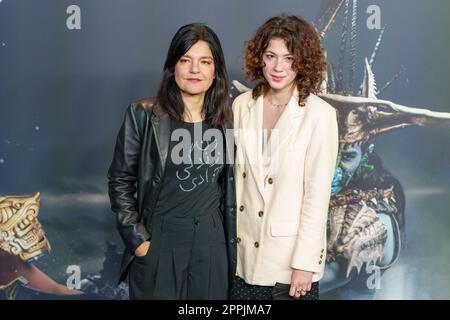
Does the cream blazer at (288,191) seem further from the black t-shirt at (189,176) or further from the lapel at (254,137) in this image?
the black t-shirt at (189,176)

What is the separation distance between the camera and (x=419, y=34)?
3275mm

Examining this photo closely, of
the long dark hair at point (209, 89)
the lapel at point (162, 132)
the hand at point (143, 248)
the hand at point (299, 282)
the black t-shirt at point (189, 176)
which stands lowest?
the hand at point (299, 282)

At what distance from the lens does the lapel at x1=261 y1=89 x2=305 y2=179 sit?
7.50 ft

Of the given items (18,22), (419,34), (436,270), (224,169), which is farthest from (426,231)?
(18,22)

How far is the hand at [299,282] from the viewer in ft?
7.50

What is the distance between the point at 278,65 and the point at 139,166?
0.67 m

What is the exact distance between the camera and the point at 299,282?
2293 millimetres

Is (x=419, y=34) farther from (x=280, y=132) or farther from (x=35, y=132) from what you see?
(x=35, y=132)

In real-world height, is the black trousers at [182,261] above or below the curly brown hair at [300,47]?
below

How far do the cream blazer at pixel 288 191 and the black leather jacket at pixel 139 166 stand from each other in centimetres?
35

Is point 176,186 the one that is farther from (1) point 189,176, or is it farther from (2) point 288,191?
(2) point 288,191

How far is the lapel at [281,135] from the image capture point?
229cm

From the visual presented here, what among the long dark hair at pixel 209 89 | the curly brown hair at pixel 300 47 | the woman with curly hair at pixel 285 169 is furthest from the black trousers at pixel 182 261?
the curly brown hair at pixel 300 47

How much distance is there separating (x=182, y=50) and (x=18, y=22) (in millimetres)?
1444
